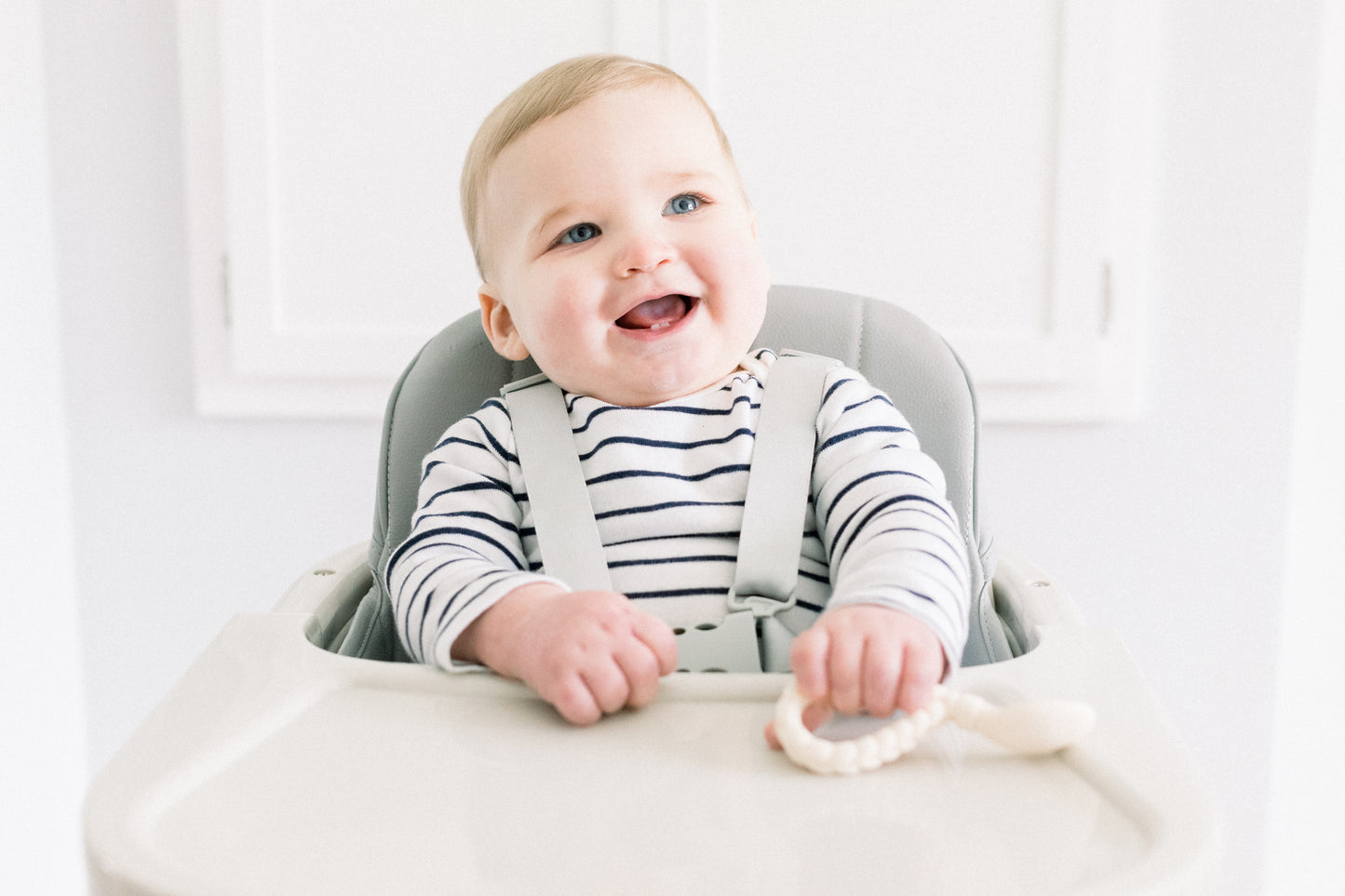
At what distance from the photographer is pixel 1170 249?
156cm

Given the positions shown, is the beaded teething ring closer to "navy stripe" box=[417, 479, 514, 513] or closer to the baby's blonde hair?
"navy stripe" box=[417, 479, 514, 513]

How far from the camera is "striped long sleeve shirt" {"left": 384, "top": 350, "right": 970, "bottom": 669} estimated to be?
78cm

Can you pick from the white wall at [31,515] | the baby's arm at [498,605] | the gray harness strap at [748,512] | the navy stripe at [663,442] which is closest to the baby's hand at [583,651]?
the baby's arm at [498,605]

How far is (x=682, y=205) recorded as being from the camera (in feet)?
2.96

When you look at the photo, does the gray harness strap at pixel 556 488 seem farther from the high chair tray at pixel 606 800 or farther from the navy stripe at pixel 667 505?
the high chair tray at pixel 606 800

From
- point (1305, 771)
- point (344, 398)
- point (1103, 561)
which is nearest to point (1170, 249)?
point (1103, 561)

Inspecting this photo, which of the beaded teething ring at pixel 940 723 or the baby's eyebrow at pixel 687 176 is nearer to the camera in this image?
the beaded teething ring at pixel 940 723

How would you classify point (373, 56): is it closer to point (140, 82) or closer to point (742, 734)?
point (140, 82)

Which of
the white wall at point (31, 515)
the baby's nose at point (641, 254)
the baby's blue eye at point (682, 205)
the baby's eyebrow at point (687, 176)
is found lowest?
the white wall at point (31, 515)

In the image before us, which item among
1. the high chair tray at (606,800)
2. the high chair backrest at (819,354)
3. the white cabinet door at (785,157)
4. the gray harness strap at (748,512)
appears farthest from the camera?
the white cabinet door at (785,157)

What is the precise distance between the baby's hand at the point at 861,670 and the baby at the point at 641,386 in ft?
0.45

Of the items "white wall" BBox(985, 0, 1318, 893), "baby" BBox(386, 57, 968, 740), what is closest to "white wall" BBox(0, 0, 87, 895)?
"baby" BBox(386, 57, 968, 740)

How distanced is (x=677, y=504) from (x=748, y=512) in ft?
0.22

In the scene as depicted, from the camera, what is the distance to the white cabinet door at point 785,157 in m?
1.51
